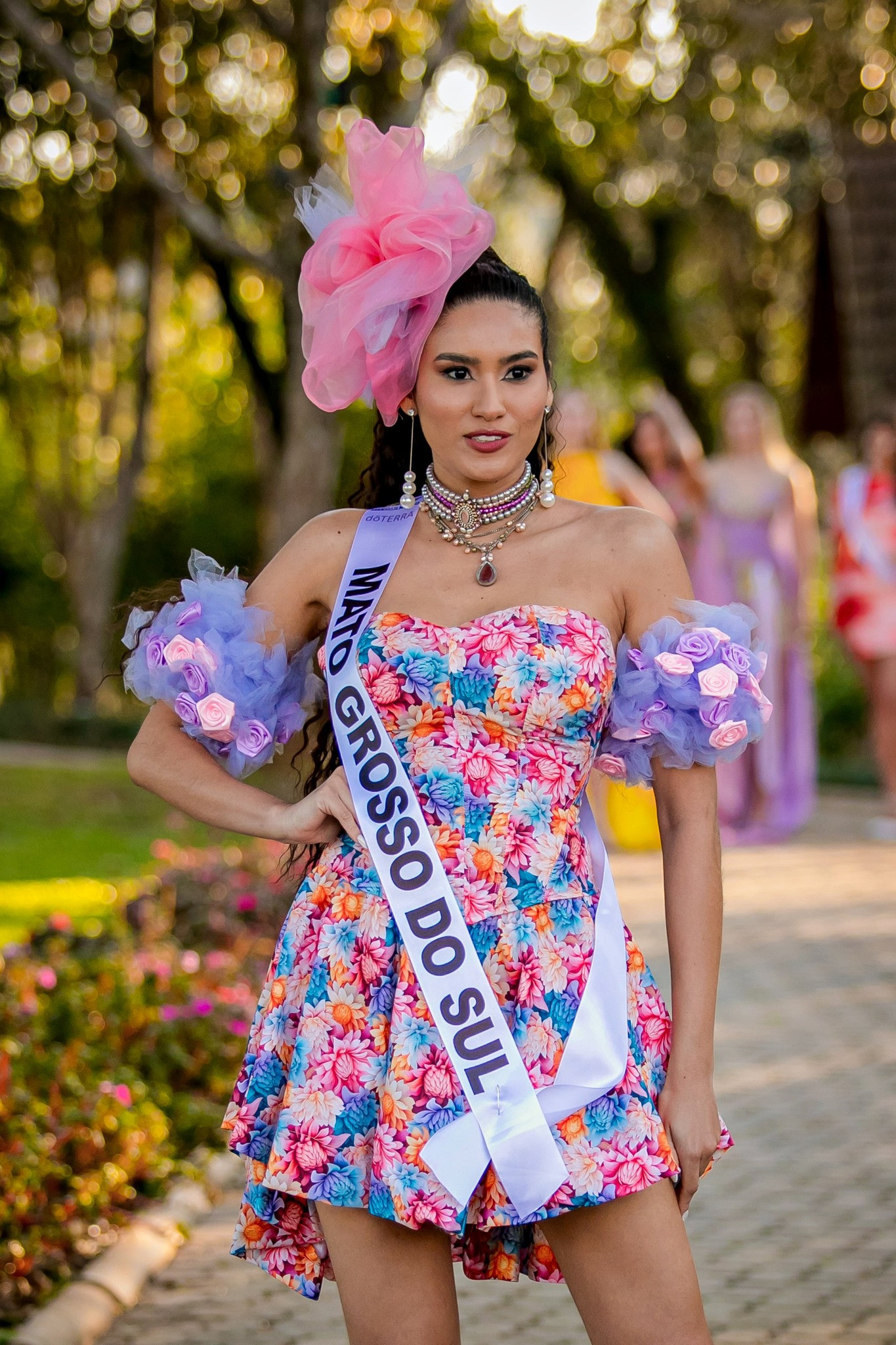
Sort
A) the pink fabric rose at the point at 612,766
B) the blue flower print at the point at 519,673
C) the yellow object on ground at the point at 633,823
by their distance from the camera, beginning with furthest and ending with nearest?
the yellow object on ground at the point at 633,823 < the pink fabric rose at the point at 612,766 < the blue flower print at the point at 519,673

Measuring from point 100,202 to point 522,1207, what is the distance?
52.9 feet

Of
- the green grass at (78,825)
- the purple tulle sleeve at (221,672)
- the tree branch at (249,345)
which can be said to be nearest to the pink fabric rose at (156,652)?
the purple tulle sleeve at (221,672)

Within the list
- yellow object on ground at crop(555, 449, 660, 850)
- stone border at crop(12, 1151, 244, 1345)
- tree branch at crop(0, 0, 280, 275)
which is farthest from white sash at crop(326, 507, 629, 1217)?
yellow object on ground at crop(555, 449, 660, 850)

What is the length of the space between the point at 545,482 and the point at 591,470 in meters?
6.57

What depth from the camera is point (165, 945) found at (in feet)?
20.8

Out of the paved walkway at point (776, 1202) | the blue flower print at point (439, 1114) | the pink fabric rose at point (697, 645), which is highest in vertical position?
the pink fabric rose at point (697, 645)

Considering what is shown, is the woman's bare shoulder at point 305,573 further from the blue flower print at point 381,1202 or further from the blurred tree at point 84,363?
the blurred tree at point 84,363

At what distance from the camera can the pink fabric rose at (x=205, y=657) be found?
2.53m

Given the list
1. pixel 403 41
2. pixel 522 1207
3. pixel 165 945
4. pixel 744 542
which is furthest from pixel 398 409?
pixel 403 41

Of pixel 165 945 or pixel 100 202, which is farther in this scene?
pixel 100 202

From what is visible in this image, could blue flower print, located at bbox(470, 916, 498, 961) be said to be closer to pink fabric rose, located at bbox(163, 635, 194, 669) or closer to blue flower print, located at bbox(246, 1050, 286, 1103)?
blue flower print, located at bbox(246, 1050, 286, 1103)

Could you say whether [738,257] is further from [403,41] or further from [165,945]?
[165,945]

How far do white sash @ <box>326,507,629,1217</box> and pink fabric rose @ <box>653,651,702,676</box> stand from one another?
29cm

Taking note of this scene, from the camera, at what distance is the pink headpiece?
8.12 feet
